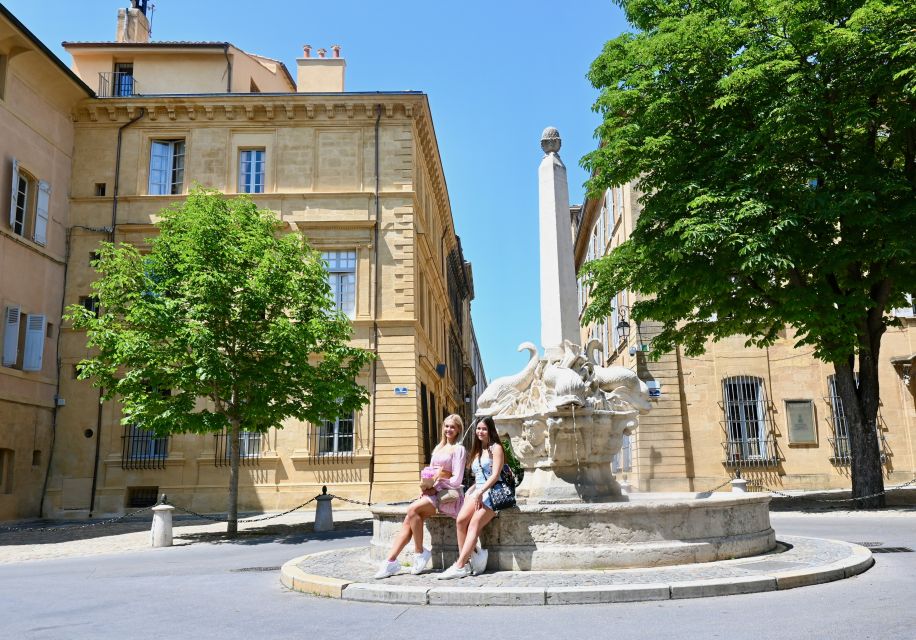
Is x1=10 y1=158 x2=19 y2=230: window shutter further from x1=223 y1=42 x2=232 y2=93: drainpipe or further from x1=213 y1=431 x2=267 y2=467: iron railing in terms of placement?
x1=213 y1=431 x2=267 y2=467: iron railing

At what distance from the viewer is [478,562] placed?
288 inches

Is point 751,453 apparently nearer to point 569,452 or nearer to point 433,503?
point 569,452

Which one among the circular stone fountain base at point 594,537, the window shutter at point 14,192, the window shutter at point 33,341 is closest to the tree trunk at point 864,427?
the circular stone fountain base at point 594,537

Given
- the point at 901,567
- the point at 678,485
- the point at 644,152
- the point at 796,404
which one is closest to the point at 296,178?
the point at 644,152

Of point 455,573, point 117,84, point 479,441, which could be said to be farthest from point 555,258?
point 117,84

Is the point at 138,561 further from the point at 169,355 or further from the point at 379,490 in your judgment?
the point at 379,490

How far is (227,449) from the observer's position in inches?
899

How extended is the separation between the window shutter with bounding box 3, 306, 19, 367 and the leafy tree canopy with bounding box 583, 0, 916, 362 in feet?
53.7

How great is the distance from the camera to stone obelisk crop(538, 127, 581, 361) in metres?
10.3

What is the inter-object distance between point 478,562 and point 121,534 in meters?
12.7

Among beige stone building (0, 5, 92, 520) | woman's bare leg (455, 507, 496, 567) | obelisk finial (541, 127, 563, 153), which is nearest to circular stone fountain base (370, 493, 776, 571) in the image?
woman's bare leg (455, 507, 496, 567)

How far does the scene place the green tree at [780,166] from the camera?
15008 mm

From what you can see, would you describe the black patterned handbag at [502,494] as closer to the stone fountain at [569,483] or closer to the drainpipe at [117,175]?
the stone fountain at [569,483]

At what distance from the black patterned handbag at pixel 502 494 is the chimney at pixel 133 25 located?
29.4 metres
